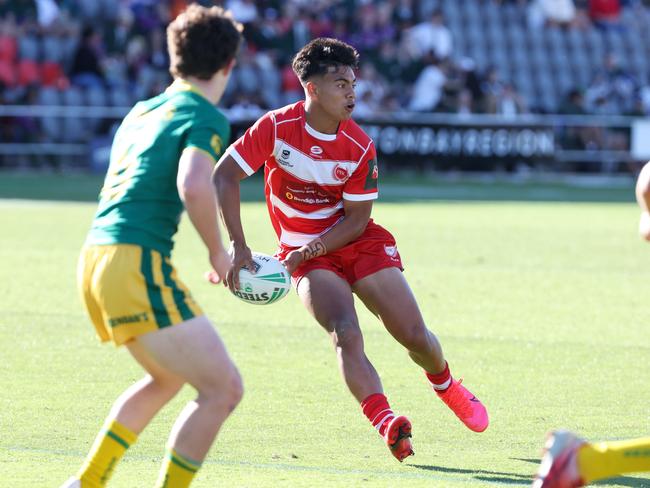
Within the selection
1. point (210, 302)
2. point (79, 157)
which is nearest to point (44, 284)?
point (210, 302)

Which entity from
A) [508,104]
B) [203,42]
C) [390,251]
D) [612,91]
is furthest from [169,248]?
[612,91]

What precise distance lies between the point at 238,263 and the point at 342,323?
61cm

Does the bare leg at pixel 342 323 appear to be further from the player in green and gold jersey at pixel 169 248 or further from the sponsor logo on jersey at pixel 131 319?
the sponsor logo on jersey at pixel 131 319

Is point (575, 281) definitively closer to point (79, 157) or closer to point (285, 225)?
point (285, 225)

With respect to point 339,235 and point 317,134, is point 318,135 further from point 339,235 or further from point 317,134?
point 339,235

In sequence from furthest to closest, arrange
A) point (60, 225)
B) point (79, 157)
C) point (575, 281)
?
point (79, 157) < point (60, 225) < point (575, 281)

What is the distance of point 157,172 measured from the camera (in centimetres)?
507

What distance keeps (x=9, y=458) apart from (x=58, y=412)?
3.48ft

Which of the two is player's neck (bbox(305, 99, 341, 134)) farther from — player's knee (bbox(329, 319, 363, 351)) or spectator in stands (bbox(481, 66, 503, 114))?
spectator in stands (bbox(481, 66, 503, 114))

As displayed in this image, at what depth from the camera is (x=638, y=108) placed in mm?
29219

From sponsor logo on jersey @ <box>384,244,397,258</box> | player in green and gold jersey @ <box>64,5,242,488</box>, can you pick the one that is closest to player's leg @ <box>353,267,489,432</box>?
sponsor logo on jersey @ <box>384,244,397,258</box>

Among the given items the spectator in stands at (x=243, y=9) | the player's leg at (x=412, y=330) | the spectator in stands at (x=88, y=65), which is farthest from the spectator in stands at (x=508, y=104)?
the player's leg at (x=412, y=330)

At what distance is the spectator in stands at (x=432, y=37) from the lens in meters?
29.7

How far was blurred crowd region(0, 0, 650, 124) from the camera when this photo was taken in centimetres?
2580
